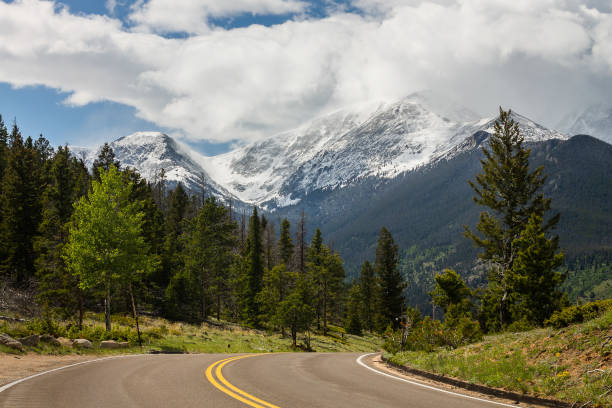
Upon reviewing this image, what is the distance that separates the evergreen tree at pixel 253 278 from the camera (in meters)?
55.0

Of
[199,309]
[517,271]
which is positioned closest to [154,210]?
[199,309]

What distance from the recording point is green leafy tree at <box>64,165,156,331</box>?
2836 centimetres

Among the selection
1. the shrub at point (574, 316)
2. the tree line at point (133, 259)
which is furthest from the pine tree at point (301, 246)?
the shrub at point (574, 316)

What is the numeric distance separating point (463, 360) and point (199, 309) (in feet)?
143

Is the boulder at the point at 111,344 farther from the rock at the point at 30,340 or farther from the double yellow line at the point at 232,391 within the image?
the double yellow line at the point at 232,391

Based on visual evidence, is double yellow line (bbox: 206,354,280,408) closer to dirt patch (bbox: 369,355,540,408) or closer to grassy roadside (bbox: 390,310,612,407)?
dirt patch (bbox: 369,355,540,408)

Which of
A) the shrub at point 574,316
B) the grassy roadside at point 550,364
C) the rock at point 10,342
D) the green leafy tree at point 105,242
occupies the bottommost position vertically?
the rock at point 10,342

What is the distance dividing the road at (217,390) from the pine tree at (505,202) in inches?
816

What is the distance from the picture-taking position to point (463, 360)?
42.8 feet

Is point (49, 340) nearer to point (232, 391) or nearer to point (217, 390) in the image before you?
point (217, 390)

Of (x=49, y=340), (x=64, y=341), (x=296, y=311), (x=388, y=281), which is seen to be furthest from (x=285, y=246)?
(x=49, y=340)

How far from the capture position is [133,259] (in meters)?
30.2

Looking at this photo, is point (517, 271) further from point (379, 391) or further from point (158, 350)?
point (158, 350)

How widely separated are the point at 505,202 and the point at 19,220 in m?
42.3
